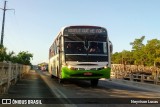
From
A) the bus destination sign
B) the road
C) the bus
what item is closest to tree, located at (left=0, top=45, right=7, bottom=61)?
the bus

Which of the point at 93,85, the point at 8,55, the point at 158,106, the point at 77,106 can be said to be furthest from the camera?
the point at 8,55

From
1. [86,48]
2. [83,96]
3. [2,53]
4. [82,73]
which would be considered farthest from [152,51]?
[83,96]

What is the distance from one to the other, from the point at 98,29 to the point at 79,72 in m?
3.10

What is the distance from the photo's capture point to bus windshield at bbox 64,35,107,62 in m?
20.5

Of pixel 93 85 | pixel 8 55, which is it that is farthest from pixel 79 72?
pixel 8 55

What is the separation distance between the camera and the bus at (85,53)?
2034 centimetres

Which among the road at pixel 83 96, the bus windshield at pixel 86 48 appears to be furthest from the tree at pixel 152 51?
the road at pixel 83 96

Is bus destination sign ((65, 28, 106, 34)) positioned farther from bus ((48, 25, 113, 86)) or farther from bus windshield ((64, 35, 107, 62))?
bus windshield ((64, 35, 107, 62))

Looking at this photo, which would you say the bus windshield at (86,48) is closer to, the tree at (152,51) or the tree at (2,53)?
the tree at (2,53)

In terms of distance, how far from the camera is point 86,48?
813 inches

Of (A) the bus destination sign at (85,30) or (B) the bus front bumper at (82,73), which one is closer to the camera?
(B) the bus front bumper at (82,73)

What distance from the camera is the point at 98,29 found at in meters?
21.2

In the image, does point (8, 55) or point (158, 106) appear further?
point (8, 55)

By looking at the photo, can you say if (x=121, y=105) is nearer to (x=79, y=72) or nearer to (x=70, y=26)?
(x=79, y=72)
